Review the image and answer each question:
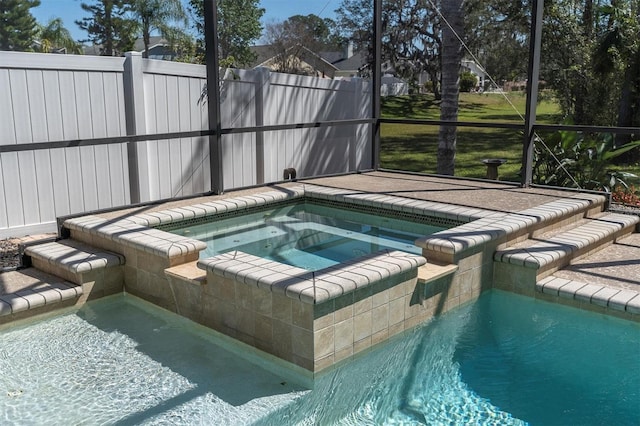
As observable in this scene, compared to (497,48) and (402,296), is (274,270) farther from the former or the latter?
(497,48)

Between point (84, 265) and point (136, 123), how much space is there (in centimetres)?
238

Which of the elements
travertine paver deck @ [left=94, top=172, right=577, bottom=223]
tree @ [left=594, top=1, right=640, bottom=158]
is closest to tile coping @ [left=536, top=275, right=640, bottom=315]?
travertine paver deck @ [left=94, top=172, right=577, bottom=223]

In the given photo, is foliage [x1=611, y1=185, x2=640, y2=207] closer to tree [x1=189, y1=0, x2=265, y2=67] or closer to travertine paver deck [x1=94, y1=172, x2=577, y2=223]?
travertine paver deck [x1=94, y1=172, x2=577, y2=223]

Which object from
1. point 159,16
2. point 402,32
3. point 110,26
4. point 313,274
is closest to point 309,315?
point 313,274

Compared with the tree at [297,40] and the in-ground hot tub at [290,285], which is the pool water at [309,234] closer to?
the in-ground hot tub at [290,285]

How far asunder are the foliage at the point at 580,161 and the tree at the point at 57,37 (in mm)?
20119

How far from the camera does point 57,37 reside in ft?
80.0

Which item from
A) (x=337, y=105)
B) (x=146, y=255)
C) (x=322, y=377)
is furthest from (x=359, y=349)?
(x=337, y=105)

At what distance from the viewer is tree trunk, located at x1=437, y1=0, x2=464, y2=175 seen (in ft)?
Answer: 30.5

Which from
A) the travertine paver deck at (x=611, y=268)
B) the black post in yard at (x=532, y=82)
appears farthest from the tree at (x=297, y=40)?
the travertine paver deck at (x=611, y=268)

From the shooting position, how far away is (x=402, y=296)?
4035 mm

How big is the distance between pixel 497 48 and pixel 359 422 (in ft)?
61.3

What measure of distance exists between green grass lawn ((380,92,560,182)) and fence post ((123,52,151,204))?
25.4 ft

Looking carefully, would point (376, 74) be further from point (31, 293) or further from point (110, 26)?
point (110, 26)
